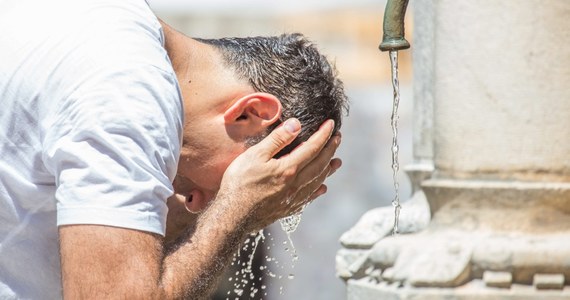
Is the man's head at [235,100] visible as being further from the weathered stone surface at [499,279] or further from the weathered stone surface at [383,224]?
the weathered stone surface at [383,224]

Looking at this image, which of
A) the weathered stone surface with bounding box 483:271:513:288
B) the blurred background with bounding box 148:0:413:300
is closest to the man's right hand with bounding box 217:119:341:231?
the weathered stone surface with bounding box 483:271:513:288

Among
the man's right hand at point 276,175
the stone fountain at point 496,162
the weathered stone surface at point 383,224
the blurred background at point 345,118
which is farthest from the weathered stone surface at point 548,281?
the blurred background at point 345,118

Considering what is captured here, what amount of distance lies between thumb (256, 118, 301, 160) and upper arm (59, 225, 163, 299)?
0.56 metres

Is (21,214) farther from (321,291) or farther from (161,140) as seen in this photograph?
(321,291)

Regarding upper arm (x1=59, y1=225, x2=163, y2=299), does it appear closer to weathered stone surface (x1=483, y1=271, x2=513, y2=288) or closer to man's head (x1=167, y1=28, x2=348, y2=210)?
man's head (x1=167, y1=28, x2=348, y2=210)

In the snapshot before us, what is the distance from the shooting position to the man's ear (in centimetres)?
307

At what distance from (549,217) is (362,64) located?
220 inches

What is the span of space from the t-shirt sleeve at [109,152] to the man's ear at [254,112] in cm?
54

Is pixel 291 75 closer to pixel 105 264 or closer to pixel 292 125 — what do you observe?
pixel 292 125

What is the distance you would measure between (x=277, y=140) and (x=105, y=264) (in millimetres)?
699

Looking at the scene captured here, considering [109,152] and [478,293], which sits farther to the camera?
[478,293]

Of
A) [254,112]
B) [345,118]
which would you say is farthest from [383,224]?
[345,118]

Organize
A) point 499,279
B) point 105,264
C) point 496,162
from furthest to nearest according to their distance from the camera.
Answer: point 496,162 → point 499,279 → point 105,264

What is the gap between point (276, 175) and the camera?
2.97 m
